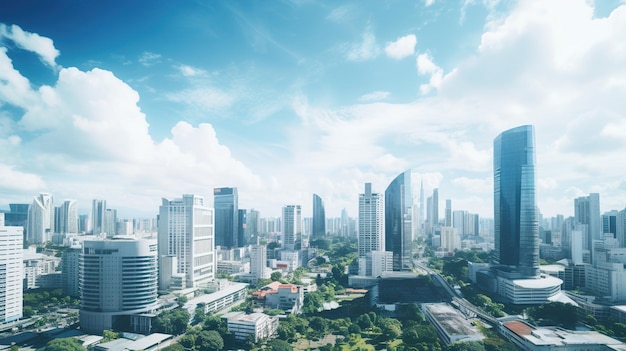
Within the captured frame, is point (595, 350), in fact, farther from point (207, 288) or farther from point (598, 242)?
point (598, 242)

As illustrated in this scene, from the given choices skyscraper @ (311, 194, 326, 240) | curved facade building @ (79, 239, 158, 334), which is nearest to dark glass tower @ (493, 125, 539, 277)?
curved facade building @ (79, 239, 158, 334)

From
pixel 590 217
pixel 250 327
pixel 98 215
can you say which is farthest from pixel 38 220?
pixel 590 217

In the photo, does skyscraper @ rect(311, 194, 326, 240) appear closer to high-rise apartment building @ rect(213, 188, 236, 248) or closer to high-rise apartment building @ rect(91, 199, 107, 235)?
high-rise apartment building @ rect(213, 188, 236, 248)

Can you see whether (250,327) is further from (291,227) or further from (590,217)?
(590,217)

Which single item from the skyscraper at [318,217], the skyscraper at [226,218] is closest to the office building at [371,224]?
the skyscraper at [226,218]

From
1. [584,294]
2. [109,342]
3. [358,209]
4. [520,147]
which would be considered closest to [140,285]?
[109,342]
